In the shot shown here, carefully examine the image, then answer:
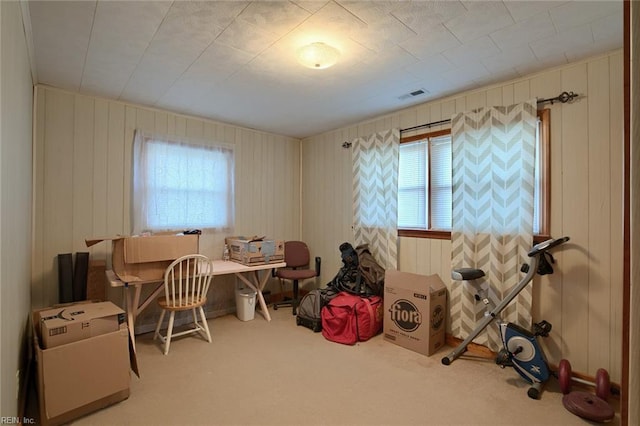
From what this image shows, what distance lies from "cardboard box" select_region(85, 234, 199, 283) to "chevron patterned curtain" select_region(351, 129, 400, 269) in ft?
6.68

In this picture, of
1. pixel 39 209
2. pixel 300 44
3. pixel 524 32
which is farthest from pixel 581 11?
pixel 39 209

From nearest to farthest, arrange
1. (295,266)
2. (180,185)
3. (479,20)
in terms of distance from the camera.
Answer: (479,20), (180,185), (295,266)

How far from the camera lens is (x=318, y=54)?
2.17 meters

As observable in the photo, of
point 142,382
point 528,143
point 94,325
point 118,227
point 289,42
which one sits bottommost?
point 142,382

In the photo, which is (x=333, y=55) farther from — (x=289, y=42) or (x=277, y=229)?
(x=277, y=229)

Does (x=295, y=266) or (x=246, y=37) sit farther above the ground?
(x=246, y=37)

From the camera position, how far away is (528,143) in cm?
264

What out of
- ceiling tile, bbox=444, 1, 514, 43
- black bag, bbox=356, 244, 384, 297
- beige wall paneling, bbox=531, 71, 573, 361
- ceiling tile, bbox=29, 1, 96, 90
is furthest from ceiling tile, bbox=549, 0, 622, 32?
ceiling tile, bbox=29, 1, 96, 90

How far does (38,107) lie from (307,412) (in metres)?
3.56

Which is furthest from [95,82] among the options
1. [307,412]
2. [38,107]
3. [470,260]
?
[470,260]

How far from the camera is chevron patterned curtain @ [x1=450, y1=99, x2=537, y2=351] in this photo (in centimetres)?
265

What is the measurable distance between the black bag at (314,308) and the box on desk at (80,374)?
184cm

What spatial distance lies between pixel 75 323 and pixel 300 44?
8.02 feet

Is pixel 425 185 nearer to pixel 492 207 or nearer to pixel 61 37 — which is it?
pixel 492 207
